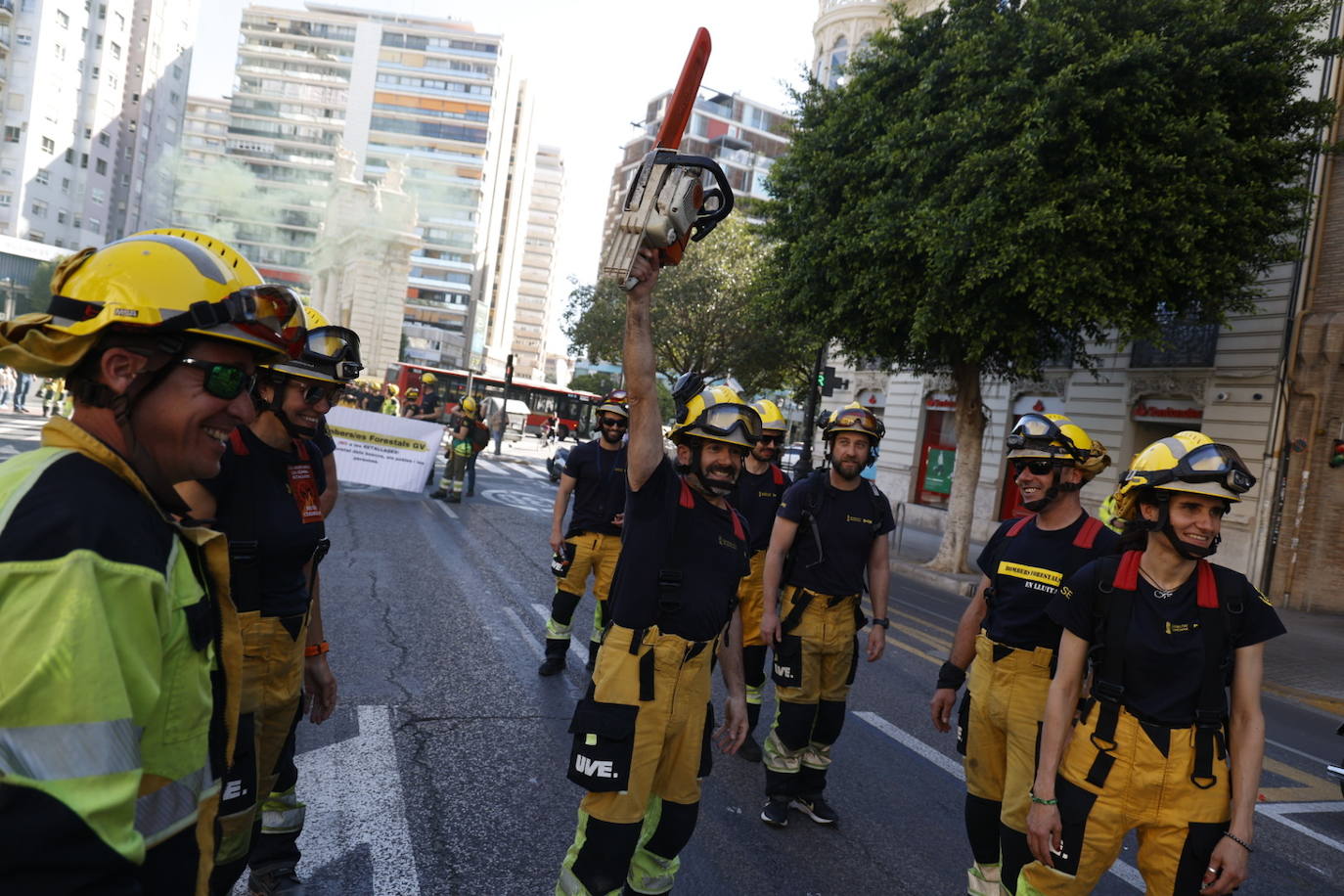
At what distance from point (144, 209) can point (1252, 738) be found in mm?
110403

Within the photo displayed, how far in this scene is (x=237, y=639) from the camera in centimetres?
168

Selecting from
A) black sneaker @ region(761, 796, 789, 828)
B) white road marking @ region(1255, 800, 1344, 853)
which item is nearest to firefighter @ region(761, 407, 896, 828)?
black sneaker @ region(761, 796, 789, 828)

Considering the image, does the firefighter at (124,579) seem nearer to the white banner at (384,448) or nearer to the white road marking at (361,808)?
the white road marking at (361,808)

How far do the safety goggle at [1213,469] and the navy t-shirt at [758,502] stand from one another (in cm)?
327

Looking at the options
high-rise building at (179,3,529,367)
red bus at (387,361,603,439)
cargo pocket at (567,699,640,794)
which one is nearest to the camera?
cargo pocket at (567,699,640,794)

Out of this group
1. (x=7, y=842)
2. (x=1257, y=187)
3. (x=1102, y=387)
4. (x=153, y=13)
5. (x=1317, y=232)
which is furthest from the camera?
(x=153, y=13)


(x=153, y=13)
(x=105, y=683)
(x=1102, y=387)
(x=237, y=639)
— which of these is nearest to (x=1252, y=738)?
(x=237, y=639)

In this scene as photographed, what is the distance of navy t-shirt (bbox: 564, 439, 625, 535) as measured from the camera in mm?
6898

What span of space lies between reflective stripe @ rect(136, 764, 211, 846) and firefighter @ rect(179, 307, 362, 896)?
4.19 ft

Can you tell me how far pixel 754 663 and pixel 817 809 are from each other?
1264mm

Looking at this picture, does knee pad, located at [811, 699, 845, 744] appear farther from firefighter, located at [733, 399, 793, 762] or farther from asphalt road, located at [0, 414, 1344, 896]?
firefighter, located at [733, 399, 793, 762]

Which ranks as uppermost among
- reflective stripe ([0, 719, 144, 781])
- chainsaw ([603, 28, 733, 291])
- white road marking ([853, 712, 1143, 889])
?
chainsaw ([603, 28, 733, 291])

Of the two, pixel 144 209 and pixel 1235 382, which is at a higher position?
pixel 144 209

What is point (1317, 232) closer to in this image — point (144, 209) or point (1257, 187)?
point (1257, 187)
